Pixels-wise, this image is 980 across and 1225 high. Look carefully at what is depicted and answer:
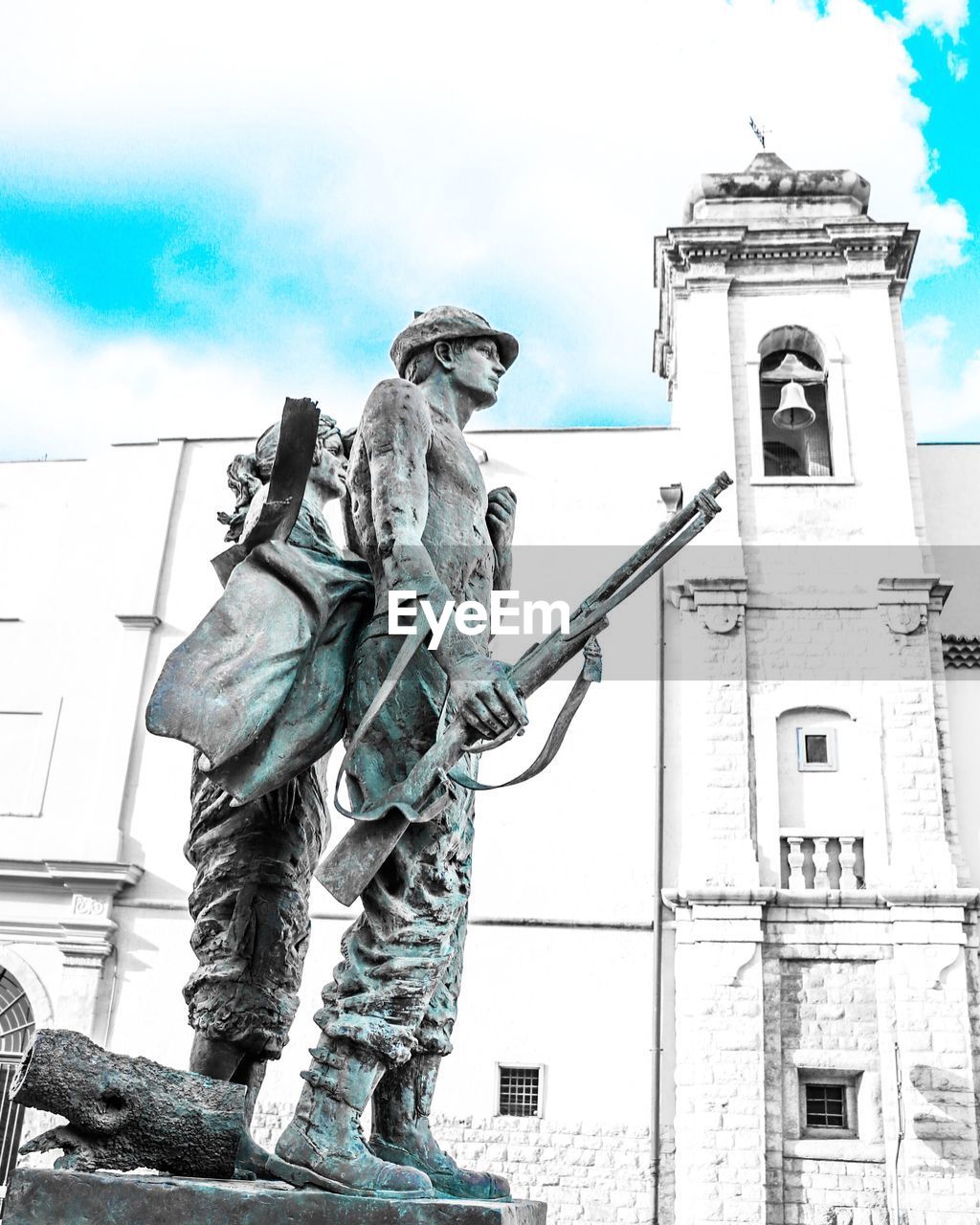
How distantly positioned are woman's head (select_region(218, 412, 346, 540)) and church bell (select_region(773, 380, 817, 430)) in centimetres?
1490

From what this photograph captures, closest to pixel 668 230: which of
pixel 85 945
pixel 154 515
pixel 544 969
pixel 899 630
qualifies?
pixel 899 630

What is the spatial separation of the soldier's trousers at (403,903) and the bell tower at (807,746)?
42.3ft

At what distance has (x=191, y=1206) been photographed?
7.09ft

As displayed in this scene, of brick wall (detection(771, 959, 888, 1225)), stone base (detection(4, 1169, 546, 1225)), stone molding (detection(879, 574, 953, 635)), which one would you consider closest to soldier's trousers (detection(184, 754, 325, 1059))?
stone base (detection(4, 1169, 546, 1225))

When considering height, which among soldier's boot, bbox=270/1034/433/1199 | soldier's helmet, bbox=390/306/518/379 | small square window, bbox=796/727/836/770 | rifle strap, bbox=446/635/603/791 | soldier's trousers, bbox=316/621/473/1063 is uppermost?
small square window, bbox=796/727/836/770

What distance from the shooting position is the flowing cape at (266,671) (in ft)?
8.57

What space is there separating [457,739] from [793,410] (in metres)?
16.3

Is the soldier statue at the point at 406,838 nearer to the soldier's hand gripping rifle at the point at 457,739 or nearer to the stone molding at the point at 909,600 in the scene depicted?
the soldier's hand gripping rifle at the point at 457,739

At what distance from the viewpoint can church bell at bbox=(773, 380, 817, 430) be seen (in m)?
17.9

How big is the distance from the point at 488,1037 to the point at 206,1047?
519 inches

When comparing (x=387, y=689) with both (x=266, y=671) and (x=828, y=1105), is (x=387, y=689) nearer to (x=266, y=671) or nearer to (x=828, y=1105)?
(x=266, y=671)

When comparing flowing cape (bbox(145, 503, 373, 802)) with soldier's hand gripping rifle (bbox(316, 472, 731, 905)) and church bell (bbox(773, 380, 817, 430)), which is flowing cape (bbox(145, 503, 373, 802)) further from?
church bell (bbox(773, 380, 817, 430))

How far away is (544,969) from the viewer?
15727mm

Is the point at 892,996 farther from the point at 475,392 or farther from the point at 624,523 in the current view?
the point at 475,392
